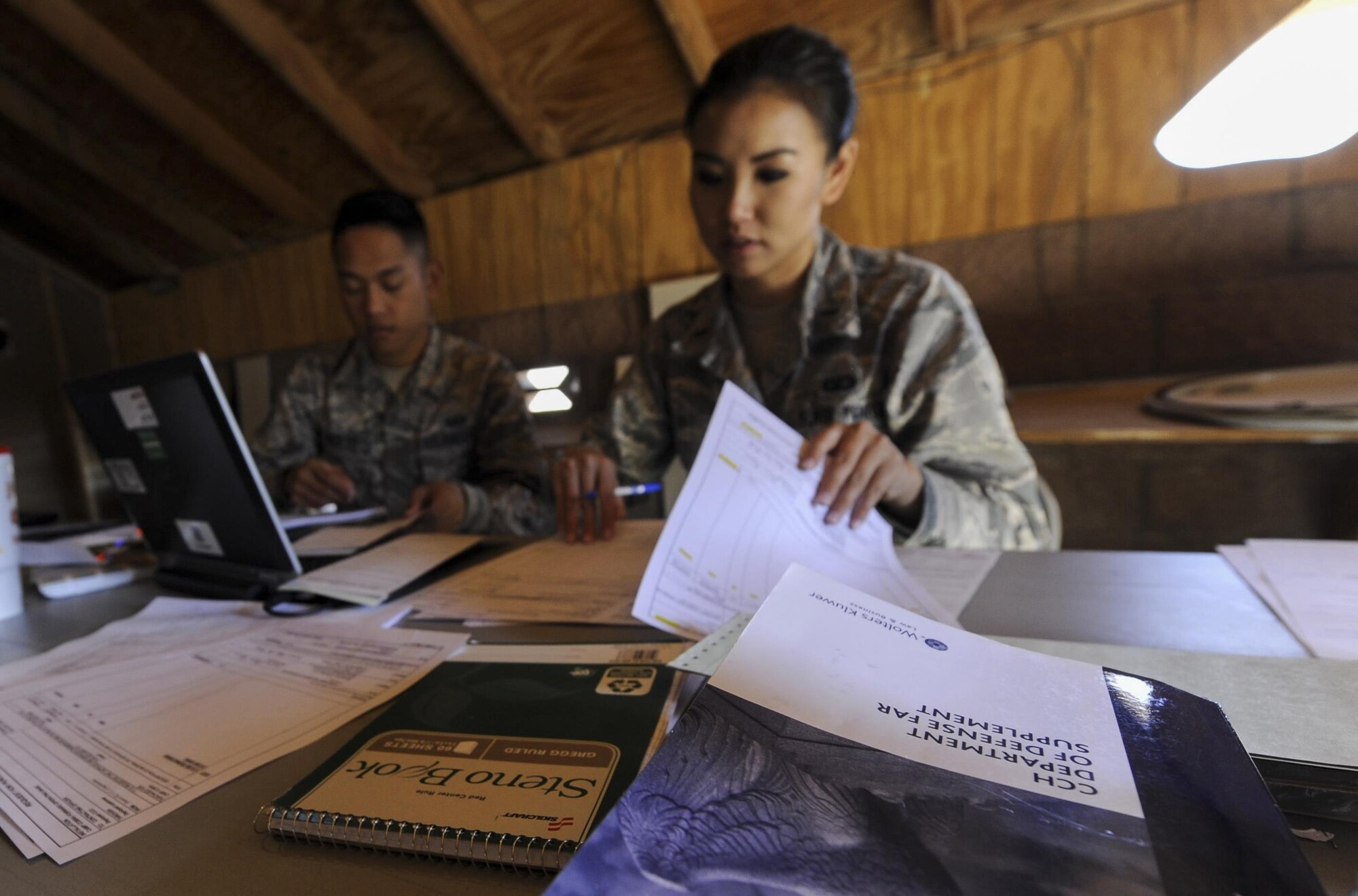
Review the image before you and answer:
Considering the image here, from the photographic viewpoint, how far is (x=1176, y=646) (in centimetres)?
40

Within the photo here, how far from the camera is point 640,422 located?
1126 mm

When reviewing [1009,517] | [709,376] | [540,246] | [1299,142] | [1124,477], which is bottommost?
[1124,477]

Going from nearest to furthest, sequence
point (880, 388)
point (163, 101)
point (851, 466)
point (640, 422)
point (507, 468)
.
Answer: point (851, 466), point (880, 388), point (640, 422), point (507, 468), point (163, 101)

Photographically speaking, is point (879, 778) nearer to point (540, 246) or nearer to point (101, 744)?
point (101, 744)

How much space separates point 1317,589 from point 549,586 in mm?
613

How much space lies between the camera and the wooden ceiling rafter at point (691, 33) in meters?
1.81

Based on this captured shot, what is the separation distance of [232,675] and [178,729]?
3.0 inches

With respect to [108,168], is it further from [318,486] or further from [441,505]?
[441,505]

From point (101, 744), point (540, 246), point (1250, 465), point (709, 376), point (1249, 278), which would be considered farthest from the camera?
point (540, 246)

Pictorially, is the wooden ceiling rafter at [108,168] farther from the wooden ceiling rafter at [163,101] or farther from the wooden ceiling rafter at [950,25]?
the wooden ceiling rafter at [950,25]

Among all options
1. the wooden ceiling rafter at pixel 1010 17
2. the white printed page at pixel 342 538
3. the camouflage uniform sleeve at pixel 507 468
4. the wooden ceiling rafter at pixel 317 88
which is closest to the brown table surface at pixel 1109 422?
the wooden ceiling rafter at pixel 1010 17

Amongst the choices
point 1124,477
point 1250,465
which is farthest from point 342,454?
point 1250,465

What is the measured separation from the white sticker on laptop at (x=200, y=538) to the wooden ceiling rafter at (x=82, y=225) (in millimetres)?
3723

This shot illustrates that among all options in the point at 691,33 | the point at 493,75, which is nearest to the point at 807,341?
the point at 691,33
